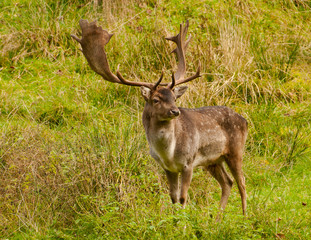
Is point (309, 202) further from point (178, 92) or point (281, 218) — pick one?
point (178, 92)

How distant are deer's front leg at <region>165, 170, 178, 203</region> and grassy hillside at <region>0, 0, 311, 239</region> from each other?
7.4 inches

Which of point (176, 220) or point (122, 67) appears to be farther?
point (122, 67)

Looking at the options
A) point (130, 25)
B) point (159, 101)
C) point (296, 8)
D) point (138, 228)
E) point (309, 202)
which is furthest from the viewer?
point (296, 8)

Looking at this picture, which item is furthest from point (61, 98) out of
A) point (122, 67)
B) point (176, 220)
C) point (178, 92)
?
point (176, 220)

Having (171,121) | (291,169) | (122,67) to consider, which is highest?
(171,121)

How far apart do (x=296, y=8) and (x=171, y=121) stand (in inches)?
329

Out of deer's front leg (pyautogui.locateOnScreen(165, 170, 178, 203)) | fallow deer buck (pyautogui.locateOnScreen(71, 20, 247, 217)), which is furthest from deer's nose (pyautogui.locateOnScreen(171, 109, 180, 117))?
deer's front leg (pyautogui.locateOnScreen(165, 170, 178, 203))

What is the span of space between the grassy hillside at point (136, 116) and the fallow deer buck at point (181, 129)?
33cm

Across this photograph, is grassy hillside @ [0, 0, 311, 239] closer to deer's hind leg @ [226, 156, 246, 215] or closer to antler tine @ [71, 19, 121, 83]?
deer's hind leg @ [226, 156, 246, 215]

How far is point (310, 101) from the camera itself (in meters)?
10.2

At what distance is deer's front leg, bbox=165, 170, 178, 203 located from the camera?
6391mm

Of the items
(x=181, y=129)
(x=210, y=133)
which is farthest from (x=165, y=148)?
(x=210, y=133)

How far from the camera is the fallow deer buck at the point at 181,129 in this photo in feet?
19.8

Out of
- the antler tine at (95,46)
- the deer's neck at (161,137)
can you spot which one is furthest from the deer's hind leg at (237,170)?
the antler tine at (95,46)
